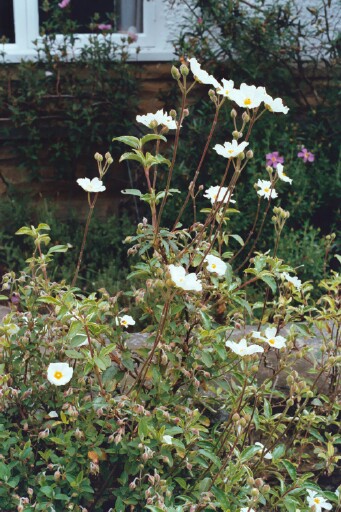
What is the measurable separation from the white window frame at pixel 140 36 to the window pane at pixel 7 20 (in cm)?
8

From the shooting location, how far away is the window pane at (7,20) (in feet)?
15.8

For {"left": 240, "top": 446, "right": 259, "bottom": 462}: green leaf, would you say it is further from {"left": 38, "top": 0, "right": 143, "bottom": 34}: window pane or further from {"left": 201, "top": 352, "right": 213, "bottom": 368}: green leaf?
{"left": 38, "top": 0, "right": 143, "bottom": 34}: window pane

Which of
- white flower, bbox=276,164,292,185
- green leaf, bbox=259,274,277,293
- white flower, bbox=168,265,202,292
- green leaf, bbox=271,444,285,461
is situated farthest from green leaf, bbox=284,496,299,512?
white flower, bbox=276,164,292,185

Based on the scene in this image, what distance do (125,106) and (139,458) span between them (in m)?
2.95

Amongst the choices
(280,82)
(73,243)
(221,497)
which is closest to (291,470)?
(221,497)

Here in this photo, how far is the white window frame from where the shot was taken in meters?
4.73

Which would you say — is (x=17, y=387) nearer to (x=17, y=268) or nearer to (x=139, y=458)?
(x=139, y=458)

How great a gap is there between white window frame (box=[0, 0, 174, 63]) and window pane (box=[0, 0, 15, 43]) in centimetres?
8

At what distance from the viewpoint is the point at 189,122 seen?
4527mm

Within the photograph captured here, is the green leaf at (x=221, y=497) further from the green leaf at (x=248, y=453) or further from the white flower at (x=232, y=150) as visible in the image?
the white flower at (x=232, y=150)

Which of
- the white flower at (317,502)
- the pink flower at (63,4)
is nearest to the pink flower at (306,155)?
the pink flower at (63,4)

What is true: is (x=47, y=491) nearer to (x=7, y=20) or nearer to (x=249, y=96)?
(x=249, y=96)

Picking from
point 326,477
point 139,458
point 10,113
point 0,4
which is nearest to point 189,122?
point 10,113

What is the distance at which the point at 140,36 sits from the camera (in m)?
4.83
